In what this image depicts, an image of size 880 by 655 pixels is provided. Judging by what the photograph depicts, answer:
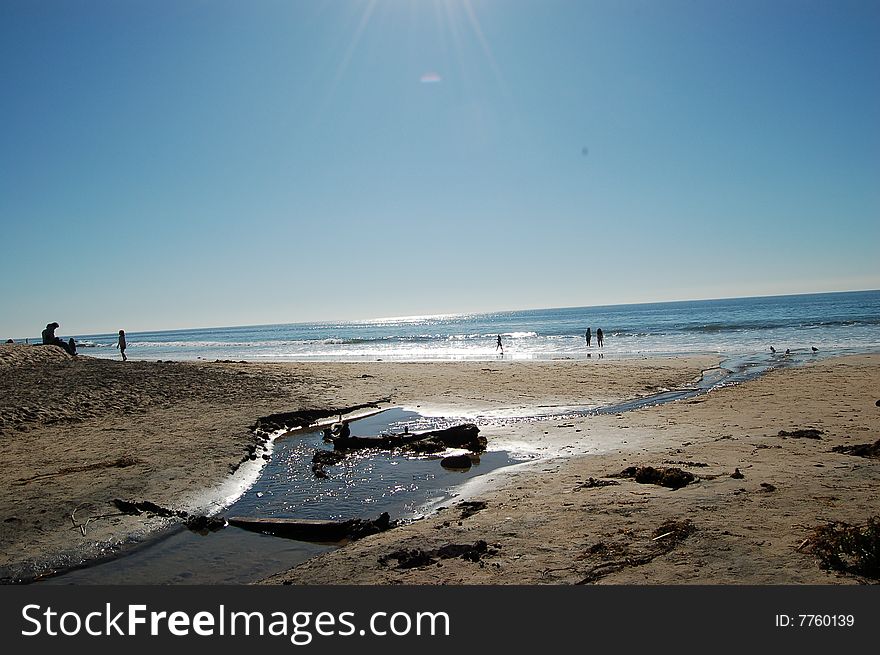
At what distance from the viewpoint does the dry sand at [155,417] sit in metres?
7.96

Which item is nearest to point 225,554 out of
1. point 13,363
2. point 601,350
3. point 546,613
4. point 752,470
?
point 546,613

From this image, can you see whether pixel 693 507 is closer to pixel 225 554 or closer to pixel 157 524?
pixel 225 554

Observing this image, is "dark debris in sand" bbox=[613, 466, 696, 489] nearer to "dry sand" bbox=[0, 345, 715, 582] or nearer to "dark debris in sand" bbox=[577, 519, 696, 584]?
"dark debris in sand" bbox=[577, 519, 696, 584]

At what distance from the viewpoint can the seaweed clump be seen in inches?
189

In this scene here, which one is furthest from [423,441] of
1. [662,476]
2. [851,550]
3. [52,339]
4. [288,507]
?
[52,339]

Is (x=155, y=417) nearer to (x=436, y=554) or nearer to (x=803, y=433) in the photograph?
(x=436, y=554)

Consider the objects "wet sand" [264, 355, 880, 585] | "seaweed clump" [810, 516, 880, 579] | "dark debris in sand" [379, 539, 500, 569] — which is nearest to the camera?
"seaweed clump" [810, 516, 880, 579]

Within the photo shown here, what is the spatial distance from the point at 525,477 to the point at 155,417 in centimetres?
1143

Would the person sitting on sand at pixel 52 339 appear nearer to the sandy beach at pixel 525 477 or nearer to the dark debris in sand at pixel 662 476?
the sandy beach at pixel 525 477

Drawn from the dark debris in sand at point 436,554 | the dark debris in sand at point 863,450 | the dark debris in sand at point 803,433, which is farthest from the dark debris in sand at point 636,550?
the dark debris in sand at point 803,433

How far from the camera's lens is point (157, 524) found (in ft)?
26.7

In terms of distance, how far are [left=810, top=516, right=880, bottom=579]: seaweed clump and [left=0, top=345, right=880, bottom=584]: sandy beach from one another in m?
0.14

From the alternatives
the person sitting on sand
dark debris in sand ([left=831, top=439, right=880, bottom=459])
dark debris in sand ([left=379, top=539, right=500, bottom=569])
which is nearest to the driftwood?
dark debris in sand ([left=379, top=539, right=500, bottom=569])

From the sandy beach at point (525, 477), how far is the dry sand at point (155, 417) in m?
0.06
